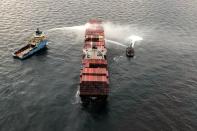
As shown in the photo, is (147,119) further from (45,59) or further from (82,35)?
(82,35)

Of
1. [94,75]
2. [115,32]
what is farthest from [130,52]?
[94,75]

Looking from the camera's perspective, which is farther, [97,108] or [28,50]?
[28,50]

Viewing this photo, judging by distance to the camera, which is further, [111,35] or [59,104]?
[111,35]

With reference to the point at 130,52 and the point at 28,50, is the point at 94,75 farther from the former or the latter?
the point at 28,50

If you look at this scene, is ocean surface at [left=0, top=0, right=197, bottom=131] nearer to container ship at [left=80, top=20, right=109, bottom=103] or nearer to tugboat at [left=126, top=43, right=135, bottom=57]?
tugboat at [left=126, top=43, right=135, bottom=57]

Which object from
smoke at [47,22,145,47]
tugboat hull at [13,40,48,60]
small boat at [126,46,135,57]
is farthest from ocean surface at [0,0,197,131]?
small boat at [126,46,135,57]

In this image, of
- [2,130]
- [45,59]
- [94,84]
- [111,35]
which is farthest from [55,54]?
[2,130]
